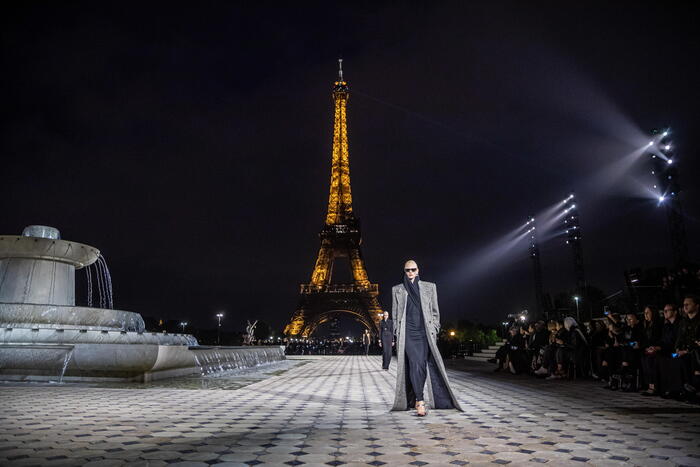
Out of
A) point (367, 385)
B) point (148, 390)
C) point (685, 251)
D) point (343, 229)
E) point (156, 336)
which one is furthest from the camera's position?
point (343, 229)

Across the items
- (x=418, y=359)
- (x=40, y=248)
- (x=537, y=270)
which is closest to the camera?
(x=418, y=359)

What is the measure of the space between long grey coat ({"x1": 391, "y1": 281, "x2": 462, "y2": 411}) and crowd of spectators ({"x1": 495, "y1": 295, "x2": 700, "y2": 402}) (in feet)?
13.7

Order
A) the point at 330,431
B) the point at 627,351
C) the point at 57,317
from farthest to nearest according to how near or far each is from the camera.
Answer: the point at 57,317 → the point at 627,351 → the point at 330,431

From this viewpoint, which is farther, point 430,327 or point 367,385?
point 367,385

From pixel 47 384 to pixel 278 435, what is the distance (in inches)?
268

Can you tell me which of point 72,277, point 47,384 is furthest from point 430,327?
point 72,277

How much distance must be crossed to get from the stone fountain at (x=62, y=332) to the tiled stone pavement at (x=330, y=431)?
1458 millimetres

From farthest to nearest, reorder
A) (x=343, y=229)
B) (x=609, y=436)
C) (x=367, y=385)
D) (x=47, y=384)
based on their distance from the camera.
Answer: (x=343, y=229), (x=367, y=385), (x=47, y=384), (x=609, y=436)

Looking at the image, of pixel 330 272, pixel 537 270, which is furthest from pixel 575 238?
pixel 330 272

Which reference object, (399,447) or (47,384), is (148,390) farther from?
(399,447)

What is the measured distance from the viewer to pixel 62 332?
1027 cm

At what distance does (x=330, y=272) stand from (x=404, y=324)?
2012 inches

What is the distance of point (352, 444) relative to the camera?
408 centimetres

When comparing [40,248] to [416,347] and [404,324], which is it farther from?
[416,347]
